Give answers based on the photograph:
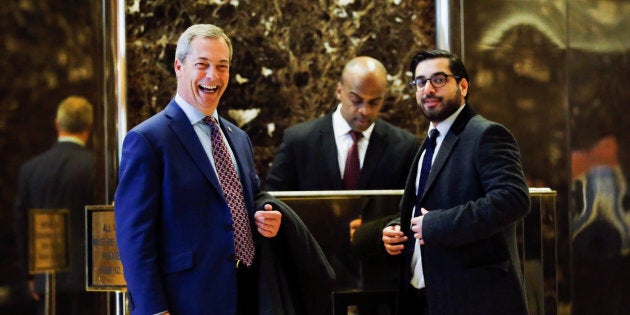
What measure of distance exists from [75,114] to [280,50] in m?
1.60

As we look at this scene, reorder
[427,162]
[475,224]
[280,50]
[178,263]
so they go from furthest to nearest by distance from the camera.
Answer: [280,50] → [427,162] → [475,224] → [178,263]

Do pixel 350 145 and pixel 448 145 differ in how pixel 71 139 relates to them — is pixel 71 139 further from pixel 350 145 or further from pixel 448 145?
pixel 448 145

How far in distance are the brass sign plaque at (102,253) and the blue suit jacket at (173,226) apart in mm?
766

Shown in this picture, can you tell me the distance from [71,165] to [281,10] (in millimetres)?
1883

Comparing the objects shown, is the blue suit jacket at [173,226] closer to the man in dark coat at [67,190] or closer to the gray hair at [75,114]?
the man in dark coat at [67,190]

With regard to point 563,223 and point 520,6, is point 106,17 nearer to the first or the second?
point 520,6

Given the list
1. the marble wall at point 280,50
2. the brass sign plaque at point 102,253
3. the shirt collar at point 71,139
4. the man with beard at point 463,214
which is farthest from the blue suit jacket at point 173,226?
the marble wall at point 280,50

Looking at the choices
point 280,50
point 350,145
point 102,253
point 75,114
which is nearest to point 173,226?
point 102,253

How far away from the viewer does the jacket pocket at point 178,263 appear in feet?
9.75

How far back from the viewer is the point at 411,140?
4.88 m

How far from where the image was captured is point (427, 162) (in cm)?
370

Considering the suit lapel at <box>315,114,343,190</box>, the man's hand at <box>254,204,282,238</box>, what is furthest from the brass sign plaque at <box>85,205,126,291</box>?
the suit lapel at <box>315,114,343,190</box>

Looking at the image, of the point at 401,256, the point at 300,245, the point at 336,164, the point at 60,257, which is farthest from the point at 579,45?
the point at 60,257

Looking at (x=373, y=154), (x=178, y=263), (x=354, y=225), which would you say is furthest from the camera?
(x=373, y=154)
